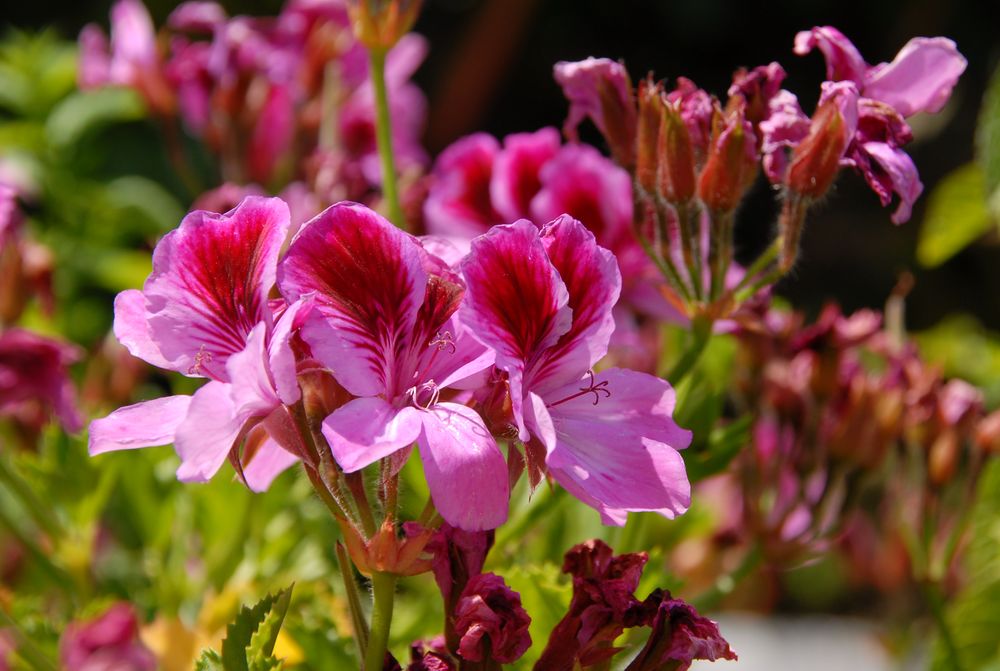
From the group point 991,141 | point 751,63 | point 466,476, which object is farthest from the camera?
point 751,63

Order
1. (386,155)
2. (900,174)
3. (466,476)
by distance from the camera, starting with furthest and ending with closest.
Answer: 1. (386,155)
2. (900,174)
3. (466,476)

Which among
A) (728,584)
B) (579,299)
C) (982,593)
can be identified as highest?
(579,299)

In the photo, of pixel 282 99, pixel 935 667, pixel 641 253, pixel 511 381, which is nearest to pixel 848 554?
pixel 935 667

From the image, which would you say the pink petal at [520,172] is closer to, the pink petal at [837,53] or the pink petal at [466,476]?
the pink petal at [837,53]

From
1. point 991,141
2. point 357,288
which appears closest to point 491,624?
point 357,288

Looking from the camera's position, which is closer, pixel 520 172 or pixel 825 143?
pixel 825 143

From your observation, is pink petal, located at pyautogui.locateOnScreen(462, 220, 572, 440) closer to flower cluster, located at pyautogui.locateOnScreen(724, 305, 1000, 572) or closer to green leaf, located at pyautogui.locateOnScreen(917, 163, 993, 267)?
flower cluster, located at pyautogui.locateOnScreen(724, 305, 1000, 572)

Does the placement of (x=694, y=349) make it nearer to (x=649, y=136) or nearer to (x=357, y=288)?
(x=649, y=136)
